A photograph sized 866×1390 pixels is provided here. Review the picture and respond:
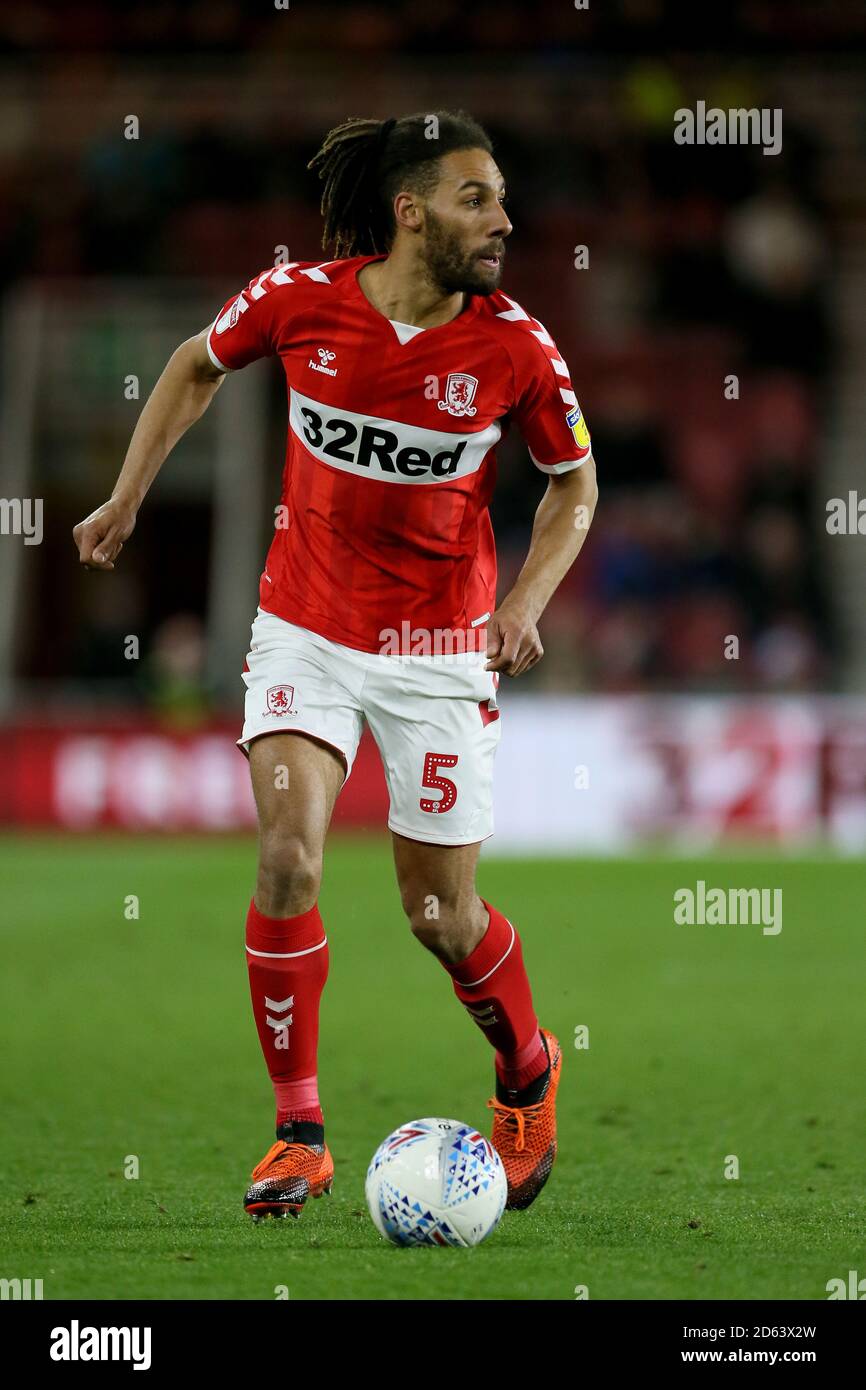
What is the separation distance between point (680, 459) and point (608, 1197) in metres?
14.0

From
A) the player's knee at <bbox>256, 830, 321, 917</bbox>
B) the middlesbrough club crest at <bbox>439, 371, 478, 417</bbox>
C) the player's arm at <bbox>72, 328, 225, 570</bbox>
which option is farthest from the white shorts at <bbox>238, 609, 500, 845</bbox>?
the middlesbrough club crest at <bbox>439, 371, 478, 417</bbox>

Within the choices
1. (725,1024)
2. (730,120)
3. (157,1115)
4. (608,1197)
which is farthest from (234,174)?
(608,1197)

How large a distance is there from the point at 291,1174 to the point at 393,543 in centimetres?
153

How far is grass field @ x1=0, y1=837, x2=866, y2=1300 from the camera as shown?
4.22m

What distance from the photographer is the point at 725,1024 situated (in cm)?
798

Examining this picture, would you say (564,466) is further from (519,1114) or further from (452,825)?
(519,1114)

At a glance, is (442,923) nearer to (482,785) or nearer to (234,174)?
(482,785)

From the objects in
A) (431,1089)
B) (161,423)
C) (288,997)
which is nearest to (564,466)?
(161,423)

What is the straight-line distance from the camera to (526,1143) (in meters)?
5.09

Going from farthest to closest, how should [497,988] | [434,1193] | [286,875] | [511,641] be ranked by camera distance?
1. [497,988]
2. [286,875]
3. [511,641]
4. [434,1193]

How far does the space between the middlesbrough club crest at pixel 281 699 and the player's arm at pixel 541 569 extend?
1.70 feet

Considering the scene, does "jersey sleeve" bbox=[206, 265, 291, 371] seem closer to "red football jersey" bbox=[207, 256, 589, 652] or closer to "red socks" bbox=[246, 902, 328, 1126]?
"red football jersey" bbox=[207, 256, 589, 652]

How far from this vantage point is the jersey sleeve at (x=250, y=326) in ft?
16.6
